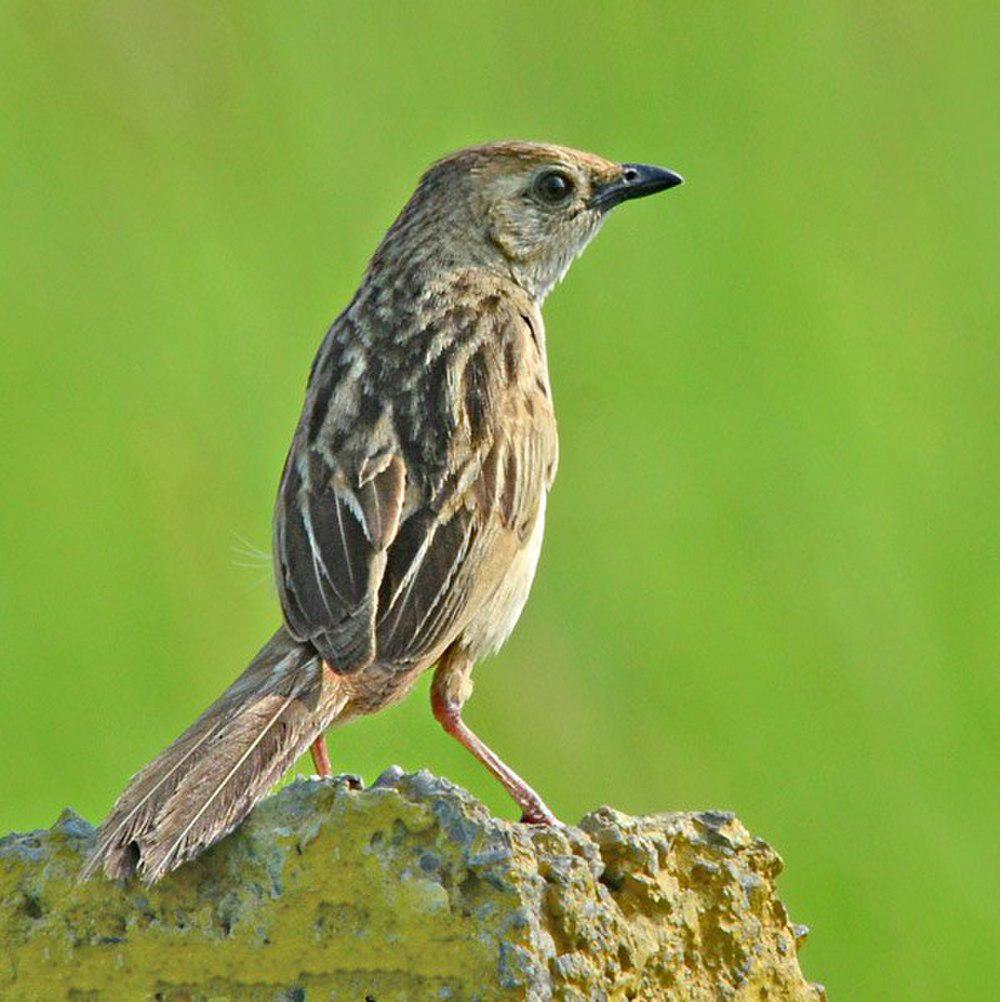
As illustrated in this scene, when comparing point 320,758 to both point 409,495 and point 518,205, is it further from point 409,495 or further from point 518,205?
point 518,205

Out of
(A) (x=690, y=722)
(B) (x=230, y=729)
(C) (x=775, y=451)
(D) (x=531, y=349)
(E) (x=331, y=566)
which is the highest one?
(C) (x=775, y=451)

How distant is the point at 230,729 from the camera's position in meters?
5.00

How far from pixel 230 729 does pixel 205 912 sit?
0.70 metres

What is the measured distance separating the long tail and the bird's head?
8.29 feet

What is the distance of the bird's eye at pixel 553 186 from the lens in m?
8.07

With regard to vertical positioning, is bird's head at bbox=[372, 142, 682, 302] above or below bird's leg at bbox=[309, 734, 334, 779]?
above

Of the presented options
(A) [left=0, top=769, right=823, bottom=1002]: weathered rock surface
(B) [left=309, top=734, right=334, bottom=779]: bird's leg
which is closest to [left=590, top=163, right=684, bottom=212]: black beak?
(B) [left=309, top=734, right=334, bottom=779]: bird's leg

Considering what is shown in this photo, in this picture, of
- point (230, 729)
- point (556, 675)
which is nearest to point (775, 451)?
point (556, 675)

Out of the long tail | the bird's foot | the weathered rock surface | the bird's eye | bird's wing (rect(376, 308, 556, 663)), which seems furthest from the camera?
the bird's eye

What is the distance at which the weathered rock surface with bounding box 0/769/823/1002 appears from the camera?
4.19 metres

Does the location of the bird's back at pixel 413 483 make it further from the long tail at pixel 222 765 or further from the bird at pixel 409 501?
the long tail at pixel 222 765

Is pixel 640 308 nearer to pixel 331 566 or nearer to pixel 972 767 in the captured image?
pixel 972 767

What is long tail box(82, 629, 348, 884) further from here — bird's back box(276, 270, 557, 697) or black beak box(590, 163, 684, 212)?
black beak box(590, 163, 684, 212)

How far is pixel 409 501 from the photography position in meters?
6.12
